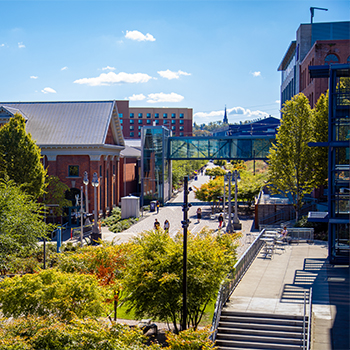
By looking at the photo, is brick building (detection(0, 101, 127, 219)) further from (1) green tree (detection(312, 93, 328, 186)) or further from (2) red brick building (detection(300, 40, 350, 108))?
(2) red brick building (detection(300, 40, 350, 108))

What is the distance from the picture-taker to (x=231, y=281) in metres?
18.6

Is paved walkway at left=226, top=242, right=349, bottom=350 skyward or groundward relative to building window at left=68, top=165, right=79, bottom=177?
groundward

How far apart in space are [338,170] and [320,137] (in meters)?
13.8

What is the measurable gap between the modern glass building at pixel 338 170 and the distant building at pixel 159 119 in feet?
432

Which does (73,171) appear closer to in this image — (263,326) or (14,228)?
(14,228)

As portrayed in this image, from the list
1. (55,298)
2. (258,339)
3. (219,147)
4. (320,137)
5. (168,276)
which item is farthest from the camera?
(219,147)

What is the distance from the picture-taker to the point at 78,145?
145 ft

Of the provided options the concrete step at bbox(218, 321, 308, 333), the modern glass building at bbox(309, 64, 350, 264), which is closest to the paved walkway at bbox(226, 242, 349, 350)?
the concrete step at bbox(218, 321, 308, 333)

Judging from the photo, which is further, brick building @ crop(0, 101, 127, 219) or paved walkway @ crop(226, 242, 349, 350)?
brick building @ crop(0, 101, 127, 219)

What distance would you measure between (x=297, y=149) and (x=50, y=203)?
24083 millimetres

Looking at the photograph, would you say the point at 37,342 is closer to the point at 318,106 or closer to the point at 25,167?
the point at 25,167

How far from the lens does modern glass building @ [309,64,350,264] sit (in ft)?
81.1

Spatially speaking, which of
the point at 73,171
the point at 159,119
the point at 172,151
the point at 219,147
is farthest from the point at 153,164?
the point at 159,119

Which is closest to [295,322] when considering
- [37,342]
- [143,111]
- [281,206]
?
[37,342]
